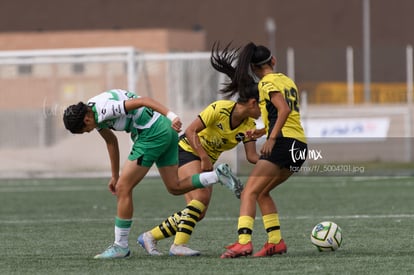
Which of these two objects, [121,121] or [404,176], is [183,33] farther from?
[121,121]

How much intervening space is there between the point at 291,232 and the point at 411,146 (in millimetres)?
18193

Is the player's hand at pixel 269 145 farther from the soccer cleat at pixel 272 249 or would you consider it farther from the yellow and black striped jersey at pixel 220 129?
the soccer cleat at pixel 272 249

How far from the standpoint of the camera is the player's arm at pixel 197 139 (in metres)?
10.8

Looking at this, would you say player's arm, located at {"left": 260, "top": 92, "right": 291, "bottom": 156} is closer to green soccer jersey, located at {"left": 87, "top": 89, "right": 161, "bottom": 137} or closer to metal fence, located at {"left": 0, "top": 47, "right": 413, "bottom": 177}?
green soccer jersey, located at {"left": 87, "top": 89, "right": 161, "bottom": 137}

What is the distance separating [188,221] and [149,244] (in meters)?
0.43

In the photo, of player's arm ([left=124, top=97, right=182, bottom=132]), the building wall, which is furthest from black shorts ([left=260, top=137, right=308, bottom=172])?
the building wall

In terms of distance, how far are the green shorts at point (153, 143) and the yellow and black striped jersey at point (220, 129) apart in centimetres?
42

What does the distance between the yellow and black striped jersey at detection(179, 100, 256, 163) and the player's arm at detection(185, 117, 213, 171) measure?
63mm

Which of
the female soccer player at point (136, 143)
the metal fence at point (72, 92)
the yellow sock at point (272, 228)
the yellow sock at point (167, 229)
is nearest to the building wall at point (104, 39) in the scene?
the metal fence at point (72, 92)

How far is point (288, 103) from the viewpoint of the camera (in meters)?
10.2

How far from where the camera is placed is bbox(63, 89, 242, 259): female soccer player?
10141 mm

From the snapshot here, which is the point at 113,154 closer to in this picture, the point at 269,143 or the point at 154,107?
the point at 154,107

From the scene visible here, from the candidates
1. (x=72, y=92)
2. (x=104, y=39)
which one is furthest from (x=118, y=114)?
(x=104, y=39)

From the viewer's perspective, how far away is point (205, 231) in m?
13.2
